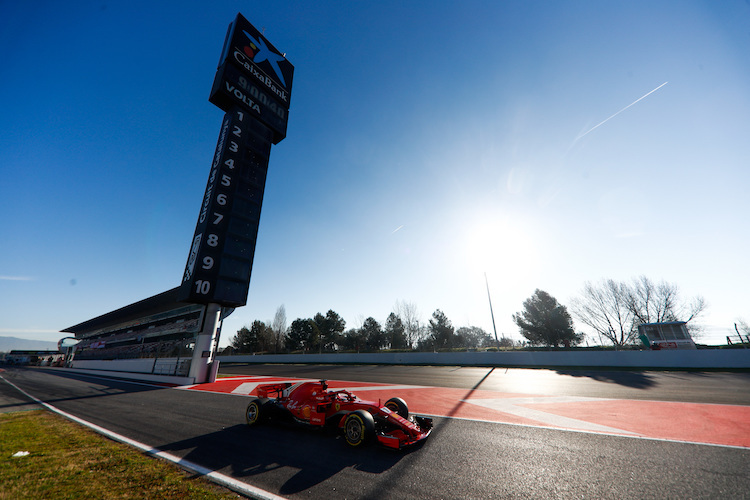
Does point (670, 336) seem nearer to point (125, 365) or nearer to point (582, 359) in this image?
point (582, 359)

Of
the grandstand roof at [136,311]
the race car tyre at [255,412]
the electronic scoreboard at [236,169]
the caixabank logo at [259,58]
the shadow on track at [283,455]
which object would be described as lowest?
the shadow on track at [283,455]

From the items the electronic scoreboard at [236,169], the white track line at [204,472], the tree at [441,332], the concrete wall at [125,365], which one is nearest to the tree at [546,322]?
the tree at [441,332]

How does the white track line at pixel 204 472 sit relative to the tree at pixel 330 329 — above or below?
below

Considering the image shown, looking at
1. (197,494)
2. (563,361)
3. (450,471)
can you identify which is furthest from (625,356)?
(197,494)

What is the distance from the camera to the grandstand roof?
91.0 feet

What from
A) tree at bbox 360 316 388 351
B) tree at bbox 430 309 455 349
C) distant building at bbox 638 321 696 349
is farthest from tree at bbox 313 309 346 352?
distant building at bbox 638 321 696 349

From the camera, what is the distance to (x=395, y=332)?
52.8 m

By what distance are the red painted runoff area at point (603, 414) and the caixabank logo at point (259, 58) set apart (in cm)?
2674

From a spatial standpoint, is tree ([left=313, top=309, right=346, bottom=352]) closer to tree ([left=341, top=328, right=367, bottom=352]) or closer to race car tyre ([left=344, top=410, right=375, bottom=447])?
tree ([left=341, top=328, right=367, bottom=352])

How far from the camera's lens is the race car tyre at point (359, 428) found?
208 inches

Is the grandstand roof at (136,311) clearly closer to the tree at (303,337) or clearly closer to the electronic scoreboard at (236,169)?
the electronic scoreboard at (236,169)

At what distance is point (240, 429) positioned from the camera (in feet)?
22.4

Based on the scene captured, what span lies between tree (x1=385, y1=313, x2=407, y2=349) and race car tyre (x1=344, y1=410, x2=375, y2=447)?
48444 millimetres

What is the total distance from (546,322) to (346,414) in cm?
4323
